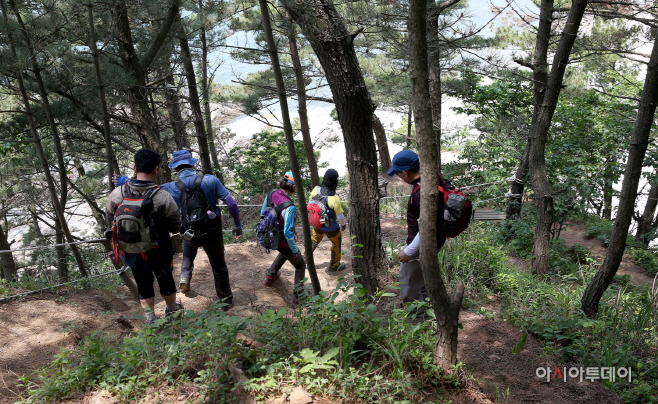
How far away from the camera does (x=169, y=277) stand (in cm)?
399

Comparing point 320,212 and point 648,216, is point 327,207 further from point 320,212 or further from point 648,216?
point 648,216

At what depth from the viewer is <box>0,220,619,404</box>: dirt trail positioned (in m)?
3.05

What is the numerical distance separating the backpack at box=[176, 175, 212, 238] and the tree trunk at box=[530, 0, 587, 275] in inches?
187

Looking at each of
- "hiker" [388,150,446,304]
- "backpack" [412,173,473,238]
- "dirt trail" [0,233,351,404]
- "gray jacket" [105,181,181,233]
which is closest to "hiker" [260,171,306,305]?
"dirt trail" [0,233,351,404]

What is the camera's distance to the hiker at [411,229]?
3.52 metres

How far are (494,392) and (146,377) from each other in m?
→ 2.44

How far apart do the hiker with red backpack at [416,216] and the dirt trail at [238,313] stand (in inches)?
28.9

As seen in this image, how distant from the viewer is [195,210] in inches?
171

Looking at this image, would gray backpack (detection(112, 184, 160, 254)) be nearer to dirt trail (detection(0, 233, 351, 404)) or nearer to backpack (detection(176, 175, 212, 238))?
backpack (detection(176, 175, 212, 238))

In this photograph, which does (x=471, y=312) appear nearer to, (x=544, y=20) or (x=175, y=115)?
(x=544, y=20)

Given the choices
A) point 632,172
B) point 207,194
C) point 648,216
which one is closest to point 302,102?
point 207,194

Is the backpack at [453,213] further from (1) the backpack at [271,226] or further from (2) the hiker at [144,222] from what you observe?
(2) the hiker at [144,222]

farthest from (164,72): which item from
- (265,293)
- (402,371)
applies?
(402,371)
